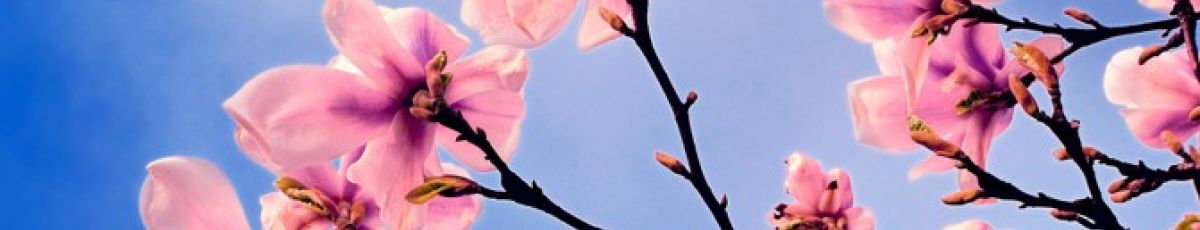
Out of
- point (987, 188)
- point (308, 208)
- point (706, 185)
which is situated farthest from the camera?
point (308, 208)

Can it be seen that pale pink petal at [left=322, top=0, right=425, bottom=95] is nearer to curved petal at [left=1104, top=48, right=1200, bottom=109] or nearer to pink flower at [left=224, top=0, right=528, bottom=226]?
pink flower at [left=224, top=0, right=528, bottom=226]

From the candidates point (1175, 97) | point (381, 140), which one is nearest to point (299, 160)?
point (381, 140)

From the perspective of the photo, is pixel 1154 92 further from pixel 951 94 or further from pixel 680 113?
pixel 680 113

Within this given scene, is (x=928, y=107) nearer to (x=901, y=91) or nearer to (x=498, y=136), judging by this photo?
(x=901, y=91)

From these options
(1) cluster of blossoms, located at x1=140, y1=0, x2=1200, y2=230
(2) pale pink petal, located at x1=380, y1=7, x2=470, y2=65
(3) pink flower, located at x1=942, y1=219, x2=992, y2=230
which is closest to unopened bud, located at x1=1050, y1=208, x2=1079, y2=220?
(1) cluster of blossoms, located at x1=140, y1=0, x2=1200, y2=230

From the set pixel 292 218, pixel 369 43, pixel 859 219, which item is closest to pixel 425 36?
pixel 369 43

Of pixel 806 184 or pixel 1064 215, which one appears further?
pixel 806 184

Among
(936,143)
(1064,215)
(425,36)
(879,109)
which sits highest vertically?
(425,36)
